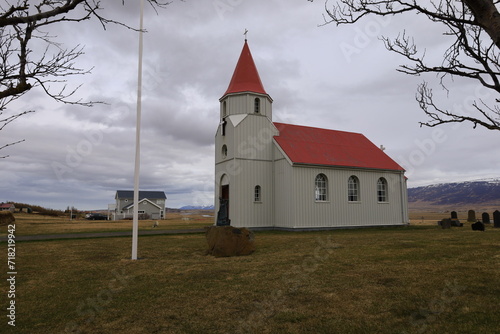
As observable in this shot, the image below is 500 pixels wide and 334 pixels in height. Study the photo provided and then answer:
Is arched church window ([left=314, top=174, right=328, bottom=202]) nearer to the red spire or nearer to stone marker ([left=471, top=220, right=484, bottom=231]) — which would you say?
the red spire

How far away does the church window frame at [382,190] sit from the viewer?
29109 mm

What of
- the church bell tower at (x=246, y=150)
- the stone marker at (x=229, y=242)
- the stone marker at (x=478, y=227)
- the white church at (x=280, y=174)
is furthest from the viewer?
the church bell tower at (x=246, y=150)

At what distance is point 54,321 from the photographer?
615cm

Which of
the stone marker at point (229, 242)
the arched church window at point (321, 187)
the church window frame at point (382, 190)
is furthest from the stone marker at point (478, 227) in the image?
the stone marker at point (229, 242)

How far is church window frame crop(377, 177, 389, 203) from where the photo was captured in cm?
2911

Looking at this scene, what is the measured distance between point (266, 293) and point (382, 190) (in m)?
24.6

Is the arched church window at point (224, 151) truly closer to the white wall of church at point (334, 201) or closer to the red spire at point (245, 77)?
the red spire at point (245, 77)

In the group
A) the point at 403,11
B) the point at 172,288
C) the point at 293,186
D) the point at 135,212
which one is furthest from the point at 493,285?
the point at 293,186

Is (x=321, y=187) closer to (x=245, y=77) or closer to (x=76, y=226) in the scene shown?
(x=245, y=77)

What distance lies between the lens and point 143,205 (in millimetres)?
65000

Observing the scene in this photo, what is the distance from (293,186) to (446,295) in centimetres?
1725

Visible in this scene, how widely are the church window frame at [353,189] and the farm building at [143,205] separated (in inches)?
1820

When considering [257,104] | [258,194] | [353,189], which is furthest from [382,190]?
[257,104]

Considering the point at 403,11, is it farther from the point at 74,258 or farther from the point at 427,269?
the point at 74,258
